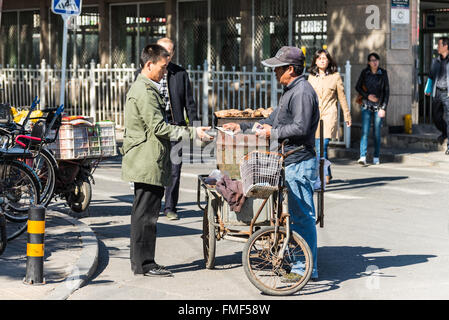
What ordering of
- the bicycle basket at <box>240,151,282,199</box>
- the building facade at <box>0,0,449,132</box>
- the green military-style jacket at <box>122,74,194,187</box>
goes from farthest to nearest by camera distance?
the building facade at <box>0,0,449,132</box> < the green military-style jacket at <box>122,74,194,187</box> < the bicycle basket at <box>240,151,282,199</box>

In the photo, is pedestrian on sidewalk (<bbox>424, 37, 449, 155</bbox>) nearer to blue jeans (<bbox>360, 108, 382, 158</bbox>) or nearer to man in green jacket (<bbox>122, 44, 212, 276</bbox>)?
blue jeans (<bbox>360, 108, 382, 158</bbox>)

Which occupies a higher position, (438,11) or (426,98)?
(438,11)

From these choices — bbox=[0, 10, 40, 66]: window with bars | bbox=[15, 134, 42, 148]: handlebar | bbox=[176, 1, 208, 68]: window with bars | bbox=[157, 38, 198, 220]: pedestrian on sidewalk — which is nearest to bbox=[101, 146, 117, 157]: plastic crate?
bbox=[157, 38, 198, 220]: pedestrian on sidewalk

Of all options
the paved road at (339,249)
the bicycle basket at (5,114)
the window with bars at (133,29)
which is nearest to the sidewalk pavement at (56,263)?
the paved road at (339,249)

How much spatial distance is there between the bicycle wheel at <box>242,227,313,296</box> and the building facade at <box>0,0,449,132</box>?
35.8ft

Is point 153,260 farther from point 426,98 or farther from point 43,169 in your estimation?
point 426,98

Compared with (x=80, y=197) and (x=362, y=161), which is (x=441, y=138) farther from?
(x=80, y=197)

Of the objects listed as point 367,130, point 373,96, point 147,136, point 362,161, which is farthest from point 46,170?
point 373,96

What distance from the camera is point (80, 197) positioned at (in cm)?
1017

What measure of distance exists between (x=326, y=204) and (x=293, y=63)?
169 inches

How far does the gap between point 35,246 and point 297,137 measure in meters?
2.18

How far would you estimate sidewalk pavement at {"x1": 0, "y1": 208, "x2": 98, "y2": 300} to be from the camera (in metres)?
6.57

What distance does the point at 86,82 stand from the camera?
21.7m
